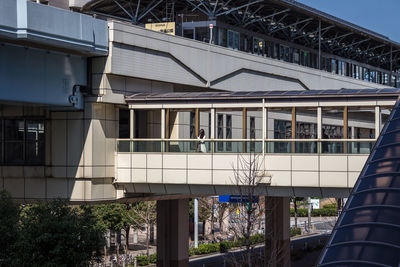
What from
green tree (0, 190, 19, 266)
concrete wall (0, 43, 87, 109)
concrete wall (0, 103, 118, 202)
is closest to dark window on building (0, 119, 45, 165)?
concrete wall (0, 103, 118, 202)

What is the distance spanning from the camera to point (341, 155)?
25922 millimetres

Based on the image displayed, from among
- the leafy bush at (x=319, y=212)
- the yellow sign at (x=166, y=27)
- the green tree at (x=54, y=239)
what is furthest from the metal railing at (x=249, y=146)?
the leafy bush at (x=319, y=212)

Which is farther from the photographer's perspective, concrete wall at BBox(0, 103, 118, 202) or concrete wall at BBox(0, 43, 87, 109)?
concrete wall at BBox(0, 103, 118, 202)

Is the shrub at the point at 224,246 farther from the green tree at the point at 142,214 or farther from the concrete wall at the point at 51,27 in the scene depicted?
the concrete wall at the point at 51,27

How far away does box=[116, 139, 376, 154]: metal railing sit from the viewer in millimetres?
25922

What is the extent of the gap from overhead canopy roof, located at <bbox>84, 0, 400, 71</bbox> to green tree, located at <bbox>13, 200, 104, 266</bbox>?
23.1 meters

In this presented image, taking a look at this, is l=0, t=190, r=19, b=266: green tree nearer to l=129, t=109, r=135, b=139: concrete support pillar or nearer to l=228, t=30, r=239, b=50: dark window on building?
l=129, t=109, r=135, b=139: concrete support pillar

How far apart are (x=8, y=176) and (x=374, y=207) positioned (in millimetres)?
19102

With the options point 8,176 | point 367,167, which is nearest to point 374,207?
point 367,167

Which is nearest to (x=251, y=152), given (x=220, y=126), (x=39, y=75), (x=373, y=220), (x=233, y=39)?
(x=39, y=75)

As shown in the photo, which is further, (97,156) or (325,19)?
(325,19)

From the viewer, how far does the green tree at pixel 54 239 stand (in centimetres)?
2103

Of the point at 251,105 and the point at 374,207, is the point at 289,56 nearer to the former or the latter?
the point at 251,105

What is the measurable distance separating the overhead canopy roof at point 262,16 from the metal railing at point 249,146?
628 inches
